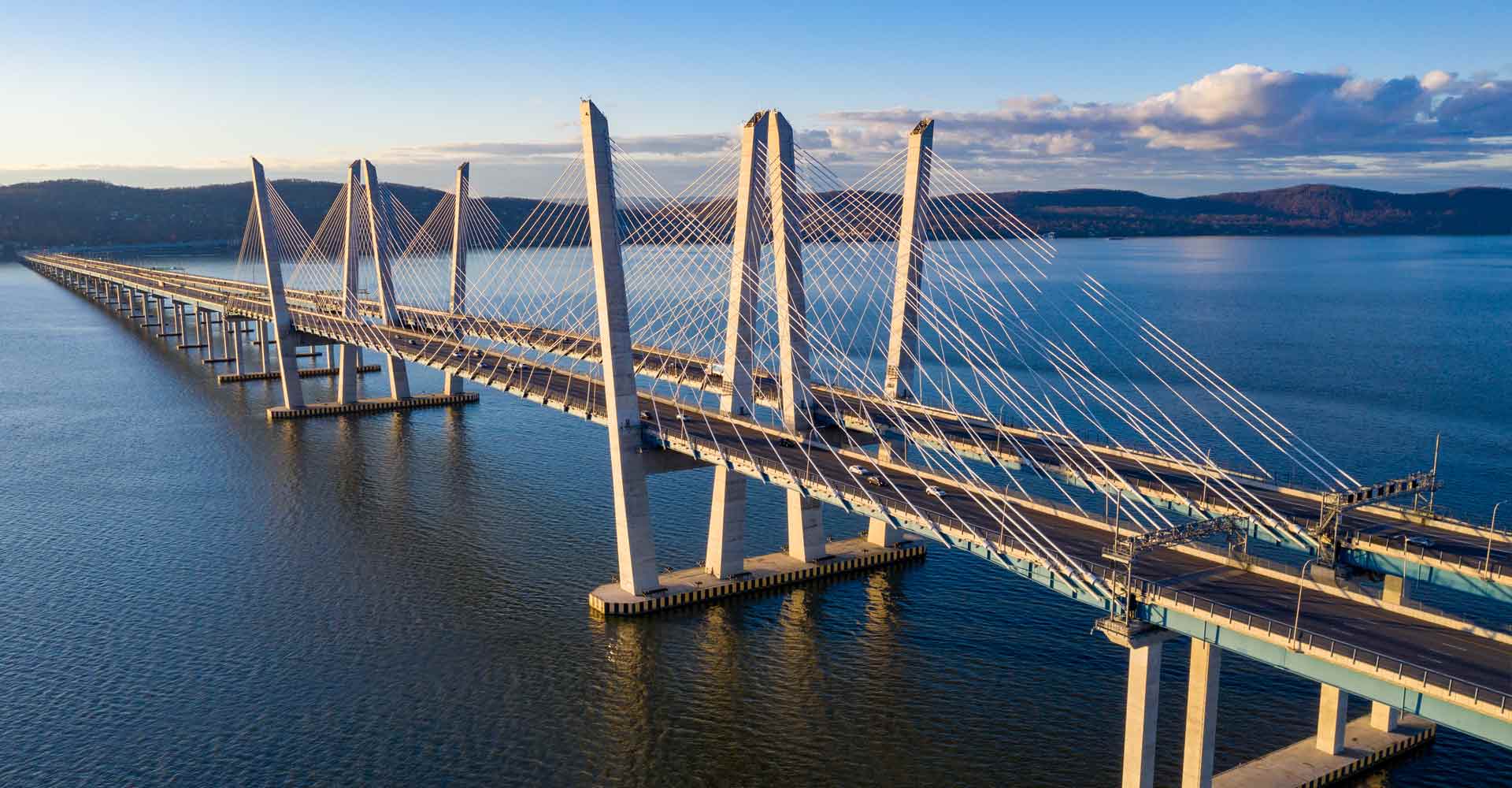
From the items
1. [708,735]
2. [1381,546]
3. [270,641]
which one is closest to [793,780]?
[708,735]

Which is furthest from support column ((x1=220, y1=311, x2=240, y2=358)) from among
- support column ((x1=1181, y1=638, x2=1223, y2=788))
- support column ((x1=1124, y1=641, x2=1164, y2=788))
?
support column ((x1=1181, y1=638, x2=1223, y2=788))

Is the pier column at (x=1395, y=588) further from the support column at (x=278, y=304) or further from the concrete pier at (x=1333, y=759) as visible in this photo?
the support column at (x=278, y=304)

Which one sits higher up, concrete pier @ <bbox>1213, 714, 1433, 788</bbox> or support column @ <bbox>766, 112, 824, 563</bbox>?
support column @ <bbox>766, 112, 824, 563</bbox>

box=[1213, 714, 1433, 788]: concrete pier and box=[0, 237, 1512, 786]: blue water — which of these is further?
box=[0, 237, 1512, 786]: blue water

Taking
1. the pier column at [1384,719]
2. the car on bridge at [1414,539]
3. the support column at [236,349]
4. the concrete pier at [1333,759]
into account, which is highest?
the car on bridge at [1414,539]

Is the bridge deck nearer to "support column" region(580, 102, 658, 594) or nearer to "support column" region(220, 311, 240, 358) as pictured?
"support column" region(580, 102, 658, 594)

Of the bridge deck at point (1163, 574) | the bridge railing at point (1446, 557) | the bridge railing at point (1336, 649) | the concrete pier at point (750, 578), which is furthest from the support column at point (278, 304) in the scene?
the bridge railing at point (1446, 557)

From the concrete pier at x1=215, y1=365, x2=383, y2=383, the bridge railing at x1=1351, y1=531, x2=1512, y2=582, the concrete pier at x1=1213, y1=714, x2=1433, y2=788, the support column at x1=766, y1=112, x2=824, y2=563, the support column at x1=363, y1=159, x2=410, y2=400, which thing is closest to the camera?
the bridge railing at x1=1351, y1=531, x2=1512, y2=582
